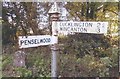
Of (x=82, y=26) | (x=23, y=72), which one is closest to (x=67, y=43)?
(x=23, y=72)

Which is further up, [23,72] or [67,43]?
[67,43]

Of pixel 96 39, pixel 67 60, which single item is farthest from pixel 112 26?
pixel 67 60

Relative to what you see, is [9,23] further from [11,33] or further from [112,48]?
[112,48]

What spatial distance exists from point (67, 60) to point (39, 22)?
106 centimetres

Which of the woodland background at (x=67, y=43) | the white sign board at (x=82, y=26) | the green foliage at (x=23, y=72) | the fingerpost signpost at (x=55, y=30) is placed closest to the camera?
the fingerpost signpost at (x=55, y=30)

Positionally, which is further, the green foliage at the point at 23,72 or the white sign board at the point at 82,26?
the green foliage at the point at 23,72

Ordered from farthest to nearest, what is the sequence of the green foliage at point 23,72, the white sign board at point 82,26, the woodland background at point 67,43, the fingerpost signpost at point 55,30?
the woodland background at point 67,43, the green foliage at point 23,72, the white sign board at point 82,26, the fingerpost signpost at point 55,30

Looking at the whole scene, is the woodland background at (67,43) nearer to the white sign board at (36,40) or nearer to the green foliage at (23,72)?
the green foliage at (23,72)

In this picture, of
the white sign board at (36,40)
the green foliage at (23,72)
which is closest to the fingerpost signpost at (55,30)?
the white sign board at (36,40)

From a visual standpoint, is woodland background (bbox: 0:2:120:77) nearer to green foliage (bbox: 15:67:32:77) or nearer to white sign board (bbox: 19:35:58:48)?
green foliage (bbox: 15:67:32:77)

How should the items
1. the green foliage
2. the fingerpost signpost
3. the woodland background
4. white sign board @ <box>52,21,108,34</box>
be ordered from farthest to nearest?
1. the woodland background
2. the green foliage
3. white sign board @ <box>52,21,108,34</box>
4. the fingerpost signpost

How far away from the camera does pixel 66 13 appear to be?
471 centimetres

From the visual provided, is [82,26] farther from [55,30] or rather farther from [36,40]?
[36,40]

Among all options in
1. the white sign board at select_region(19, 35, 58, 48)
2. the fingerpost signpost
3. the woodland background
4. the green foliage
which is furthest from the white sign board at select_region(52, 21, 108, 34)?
the green foliage
